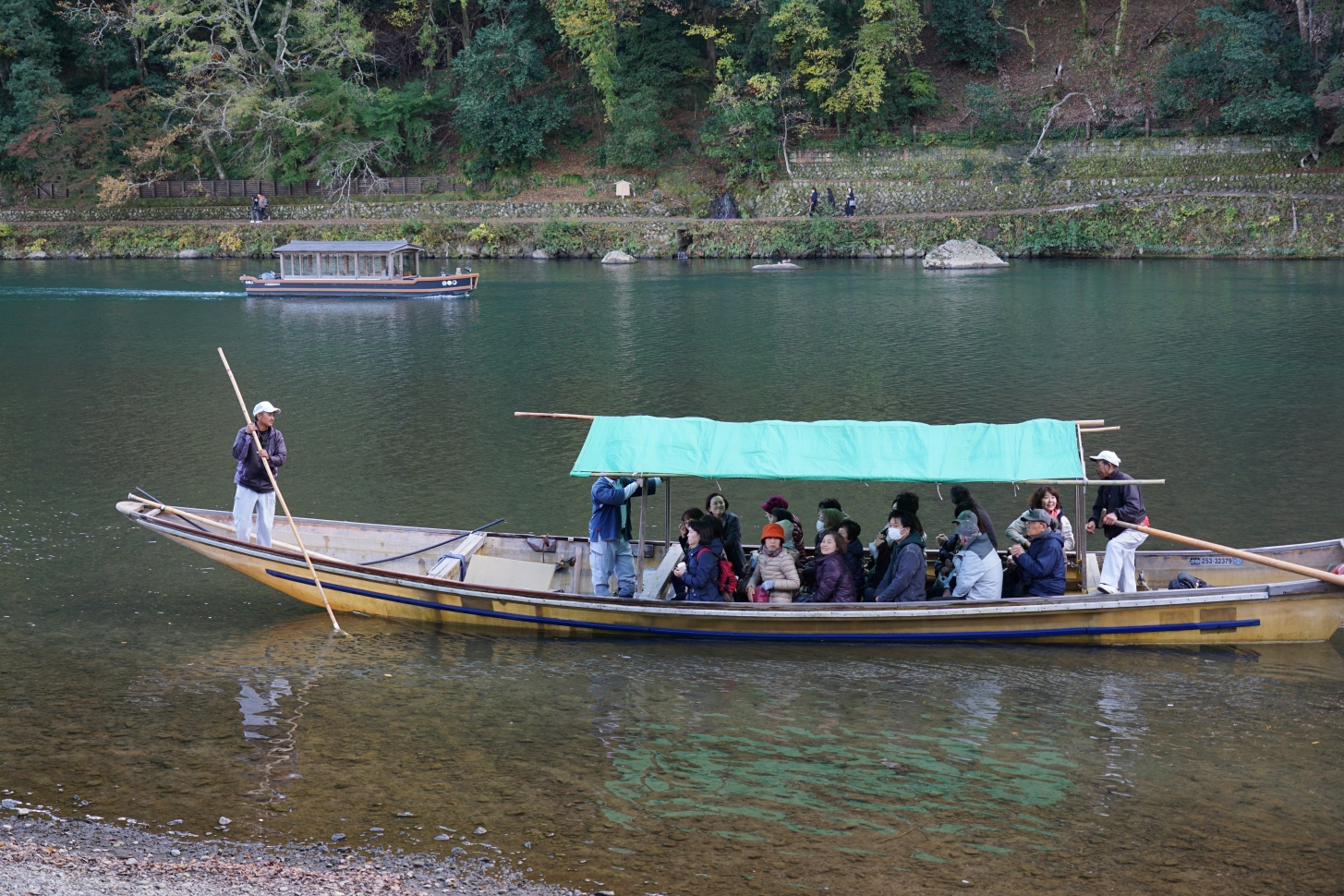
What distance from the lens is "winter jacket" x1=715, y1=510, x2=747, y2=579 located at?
14.2 m

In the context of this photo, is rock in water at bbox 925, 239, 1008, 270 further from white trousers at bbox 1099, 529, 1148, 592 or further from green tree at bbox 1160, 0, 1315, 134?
white trousers at bbox 1099, 529, 1148, 592

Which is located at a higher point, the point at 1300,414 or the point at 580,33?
the point at 580,33

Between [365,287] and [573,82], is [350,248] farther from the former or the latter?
[573,82]

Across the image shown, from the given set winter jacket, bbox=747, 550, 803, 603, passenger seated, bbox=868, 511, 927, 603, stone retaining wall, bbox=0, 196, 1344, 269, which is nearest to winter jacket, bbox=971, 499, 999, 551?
passenger seated, bbox=868, 511, 927, 603

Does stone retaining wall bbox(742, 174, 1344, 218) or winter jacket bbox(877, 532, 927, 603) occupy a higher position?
stone retaining wall bbox(742, 174, 1344, 218)

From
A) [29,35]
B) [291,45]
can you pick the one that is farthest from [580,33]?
[29,35]

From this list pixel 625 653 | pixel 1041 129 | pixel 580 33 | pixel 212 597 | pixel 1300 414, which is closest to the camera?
pixel 625 653

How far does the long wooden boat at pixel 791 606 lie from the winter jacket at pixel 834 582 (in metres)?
0.25

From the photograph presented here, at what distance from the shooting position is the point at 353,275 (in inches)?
1895

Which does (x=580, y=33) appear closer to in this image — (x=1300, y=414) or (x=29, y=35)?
(x=29, y=35)

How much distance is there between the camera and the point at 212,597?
603 inches

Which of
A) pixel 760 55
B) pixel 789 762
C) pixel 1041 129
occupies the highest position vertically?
pixel 760 55

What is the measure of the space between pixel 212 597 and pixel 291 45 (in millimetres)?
60919

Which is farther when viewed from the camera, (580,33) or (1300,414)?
(580,33)
